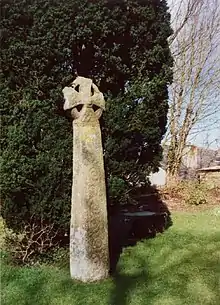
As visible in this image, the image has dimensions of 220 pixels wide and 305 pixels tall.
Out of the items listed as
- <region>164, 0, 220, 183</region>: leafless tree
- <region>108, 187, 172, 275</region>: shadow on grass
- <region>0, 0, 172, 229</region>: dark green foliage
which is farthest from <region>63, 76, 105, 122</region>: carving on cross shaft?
<region>164, 0, 220, 183</region>: leafless tree

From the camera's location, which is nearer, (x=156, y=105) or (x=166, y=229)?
(x=156, y=105)

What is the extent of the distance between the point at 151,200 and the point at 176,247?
11.0 ft

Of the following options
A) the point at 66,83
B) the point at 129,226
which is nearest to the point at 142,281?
the point at 129,226

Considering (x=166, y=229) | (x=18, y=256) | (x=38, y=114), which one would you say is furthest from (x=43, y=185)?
(x=166, y=229)

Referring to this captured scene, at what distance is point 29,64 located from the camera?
173 inches

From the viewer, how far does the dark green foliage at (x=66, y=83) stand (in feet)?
14.1

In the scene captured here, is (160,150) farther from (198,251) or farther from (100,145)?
(198,251)

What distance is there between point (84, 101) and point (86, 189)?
0.96 m

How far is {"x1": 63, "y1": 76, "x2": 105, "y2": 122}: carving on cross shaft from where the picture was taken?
13.6 feet

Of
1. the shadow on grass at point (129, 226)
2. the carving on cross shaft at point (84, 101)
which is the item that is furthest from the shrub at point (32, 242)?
the carving on cross shaft at point (84, 101)

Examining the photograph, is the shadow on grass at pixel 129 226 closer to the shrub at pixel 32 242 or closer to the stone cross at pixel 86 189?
the stone cross at pixel 86 189

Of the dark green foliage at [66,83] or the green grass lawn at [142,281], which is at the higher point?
the dark green foliage at [66,83]

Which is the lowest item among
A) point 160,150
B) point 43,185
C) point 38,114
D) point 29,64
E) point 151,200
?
point 151,200

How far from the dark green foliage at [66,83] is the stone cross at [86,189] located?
348 millimetres
